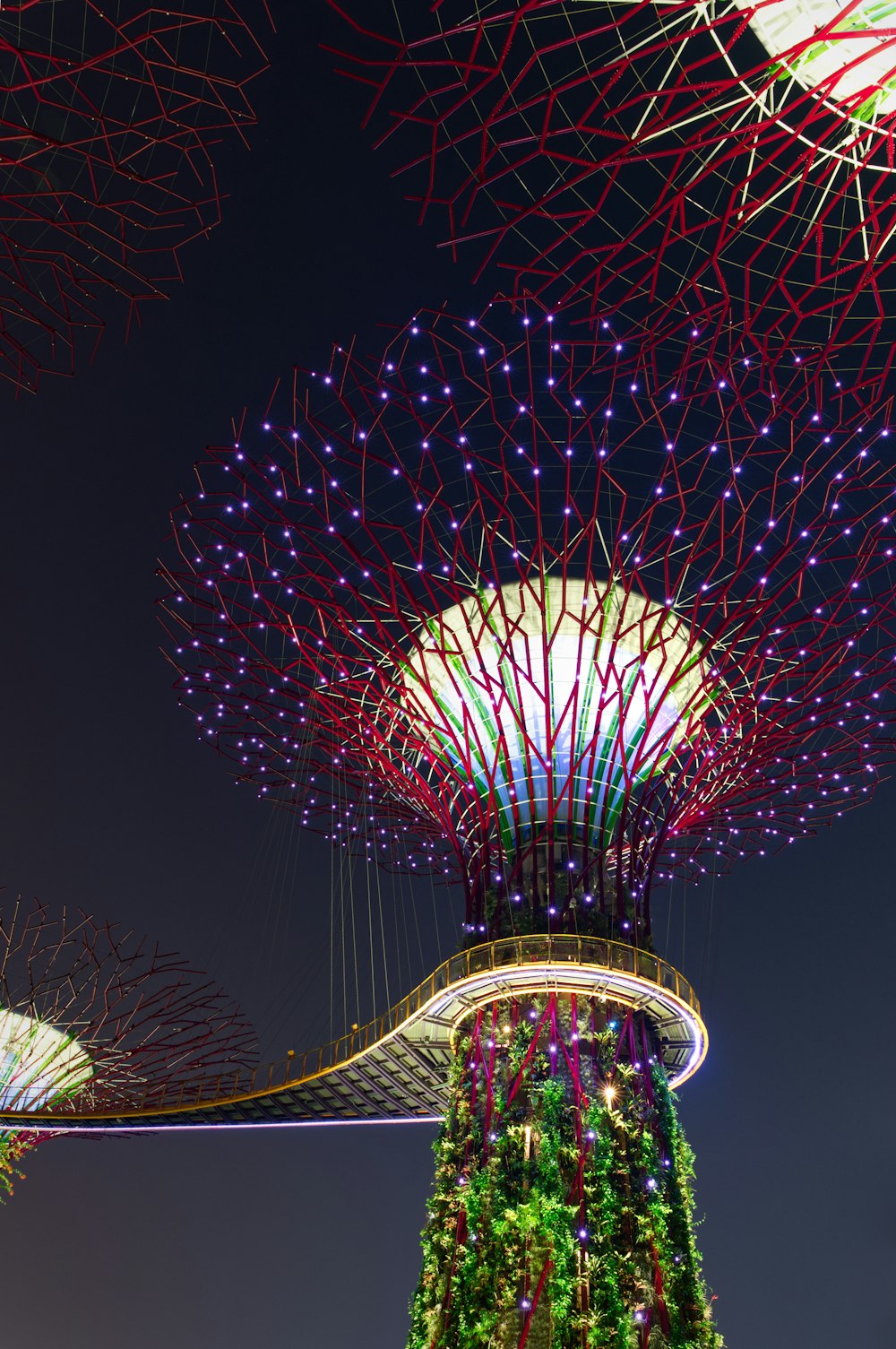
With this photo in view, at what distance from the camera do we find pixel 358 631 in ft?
89.8

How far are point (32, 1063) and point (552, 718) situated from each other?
24224 millimetres

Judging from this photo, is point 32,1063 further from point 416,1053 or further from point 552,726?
point 552,726

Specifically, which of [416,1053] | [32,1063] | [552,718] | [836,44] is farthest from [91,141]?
[32,1063]

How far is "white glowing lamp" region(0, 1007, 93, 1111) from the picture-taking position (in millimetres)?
38781

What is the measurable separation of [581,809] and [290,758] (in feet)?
33.8

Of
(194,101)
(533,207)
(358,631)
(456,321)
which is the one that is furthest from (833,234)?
(194,101)

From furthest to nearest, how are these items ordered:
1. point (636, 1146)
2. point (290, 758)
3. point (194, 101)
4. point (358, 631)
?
1. point (290, 758)
2. point (358, 631)
3. point (636, 1146)
4. point (194, 101)

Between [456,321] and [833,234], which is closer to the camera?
[456,321]

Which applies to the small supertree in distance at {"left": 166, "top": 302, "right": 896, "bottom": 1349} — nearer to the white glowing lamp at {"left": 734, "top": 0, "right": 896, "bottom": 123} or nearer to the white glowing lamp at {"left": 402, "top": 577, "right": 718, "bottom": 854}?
the white glowing lamp at {"left": 402, "top": 577, "right": 718, "bottom": 854}

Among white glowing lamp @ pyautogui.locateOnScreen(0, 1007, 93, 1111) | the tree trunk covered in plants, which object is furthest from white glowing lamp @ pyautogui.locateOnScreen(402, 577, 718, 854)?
white glowing lamp @ pyautogui.locateOnScreen(0, 1007, 93, 1111)

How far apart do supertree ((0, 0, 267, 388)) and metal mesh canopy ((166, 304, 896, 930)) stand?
19.1ft

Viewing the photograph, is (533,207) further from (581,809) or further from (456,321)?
(581,809)

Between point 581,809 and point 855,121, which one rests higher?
point 855,121

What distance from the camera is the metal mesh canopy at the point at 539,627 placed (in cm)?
2316
